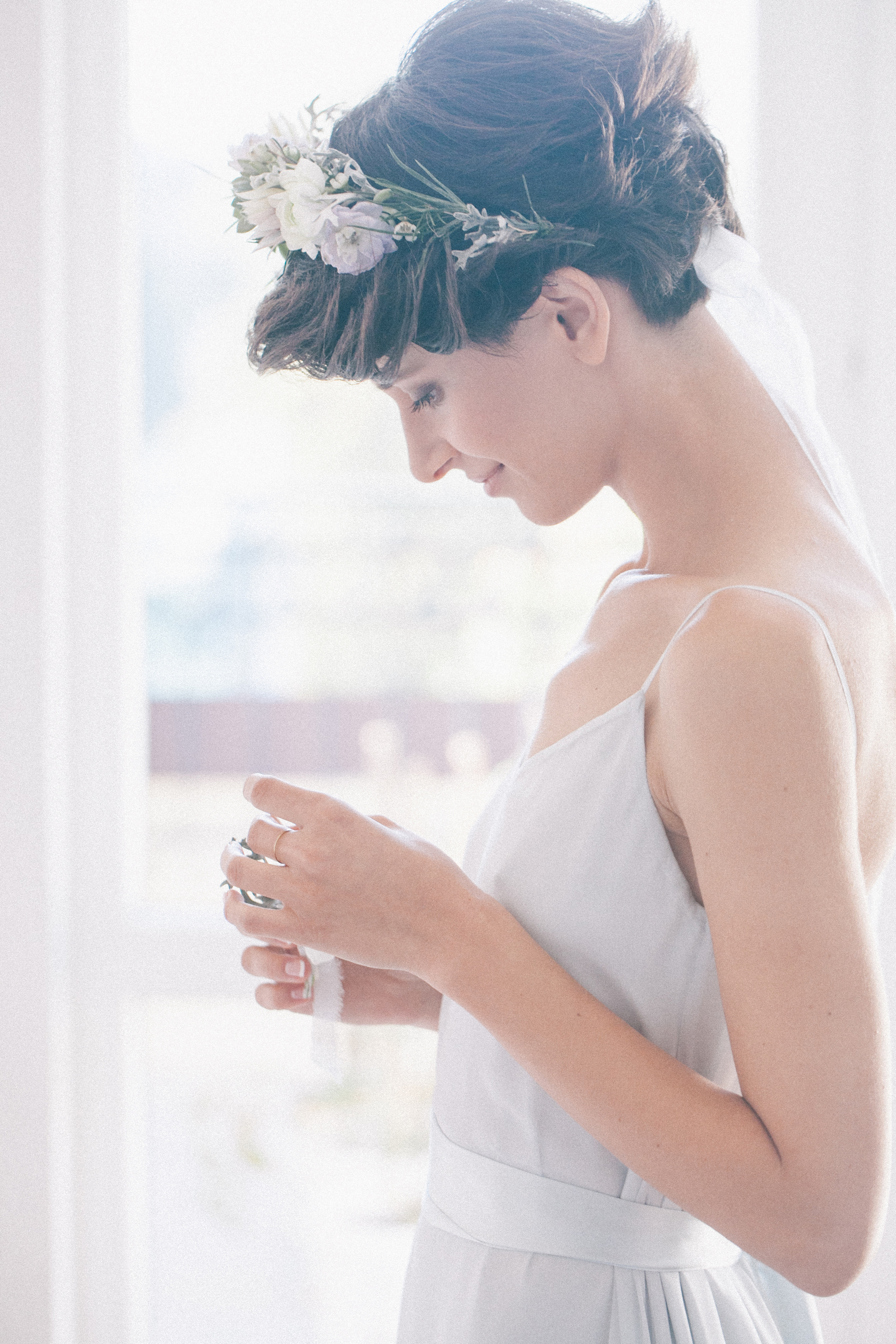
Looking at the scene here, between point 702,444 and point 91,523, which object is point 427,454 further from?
point 91,523

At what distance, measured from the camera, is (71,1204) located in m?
1.41

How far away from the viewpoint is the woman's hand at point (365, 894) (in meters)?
0.61

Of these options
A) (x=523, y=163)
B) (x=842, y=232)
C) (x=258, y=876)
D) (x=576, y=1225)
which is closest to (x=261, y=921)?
(x=258, y=876)

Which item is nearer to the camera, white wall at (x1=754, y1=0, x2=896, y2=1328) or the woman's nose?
the woman's nose

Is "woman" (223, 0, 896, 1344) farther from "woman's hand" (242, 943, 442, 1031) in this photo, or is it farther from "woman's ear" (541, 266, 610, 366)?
"woman's hand" (242, 943, 442, 1031)

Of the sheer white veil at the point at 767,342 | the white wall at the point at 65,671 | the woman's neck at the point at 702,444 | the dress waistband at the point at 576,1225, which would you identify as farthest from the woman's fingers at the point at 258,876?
the white wall at the point at 65,671

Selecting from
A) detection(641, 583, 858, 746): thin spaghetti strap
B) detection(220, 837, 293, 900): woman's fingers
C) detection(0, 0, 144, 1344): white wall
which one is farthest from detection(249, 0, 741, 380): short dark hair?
detection(0, 0, 144, 1344): white wall

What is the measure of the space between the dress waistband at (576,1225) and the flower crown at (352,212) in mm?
610

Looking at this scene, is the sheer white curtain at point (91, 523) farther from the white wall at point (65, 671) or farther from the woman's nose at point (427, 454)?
the woman's nose at point (427, 454)

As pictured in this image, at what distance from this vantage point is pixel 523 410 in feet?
2.25

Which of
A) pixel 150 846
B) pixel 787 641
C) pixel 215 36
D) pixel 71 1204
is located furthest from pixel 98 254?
pixel 71 1204

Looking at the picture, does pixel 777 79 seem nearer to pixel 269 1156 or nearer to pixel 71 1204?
pixel 269 1156

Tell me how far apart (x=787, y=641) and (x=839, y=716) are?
0.05 m

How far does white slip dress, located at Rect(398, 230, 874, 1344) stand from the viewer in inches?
24.3
